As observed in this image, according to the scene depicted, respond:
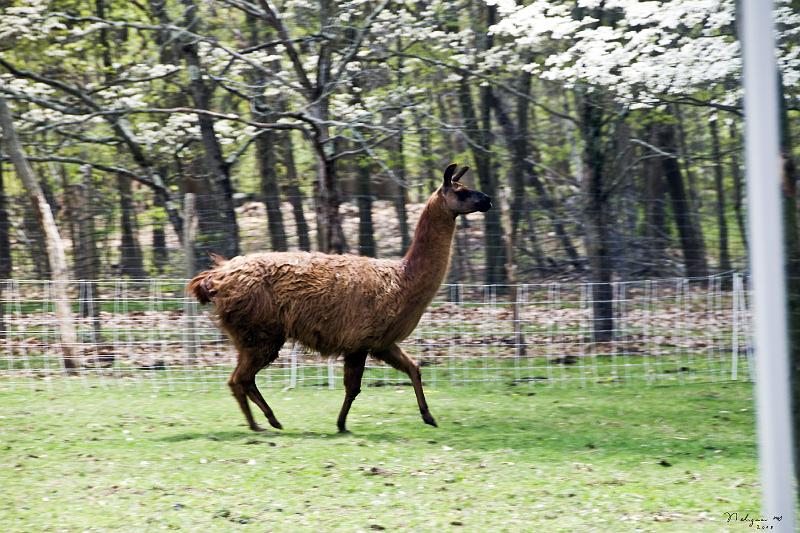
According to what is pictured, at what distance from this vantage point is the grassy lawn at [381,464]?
17.1 feet

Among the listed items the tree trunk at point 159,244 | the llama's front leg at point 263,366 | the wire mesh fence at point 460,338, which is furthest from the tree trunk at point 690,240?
the tree trunk at point 159,244

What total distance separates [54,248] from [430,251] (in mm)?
5312

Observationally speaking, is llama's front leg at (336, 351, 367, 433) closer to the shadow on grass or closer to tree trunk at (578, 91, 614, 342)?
the shadow on grass

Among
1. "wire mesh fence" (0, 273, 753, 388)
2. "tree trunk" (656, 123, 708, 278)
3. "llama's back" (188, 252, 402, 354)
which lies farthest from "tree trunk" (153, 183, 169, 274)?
"tree trunk" (656, 123, 708, 278)

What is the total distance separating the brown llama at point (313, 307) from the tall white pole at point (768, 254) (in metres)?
5.31

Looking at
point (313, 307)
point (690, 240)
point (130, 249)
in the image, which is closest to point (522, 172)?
point (690, 240)

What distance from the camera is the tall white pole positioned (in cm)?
272

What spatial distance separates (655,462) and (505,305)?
477cm

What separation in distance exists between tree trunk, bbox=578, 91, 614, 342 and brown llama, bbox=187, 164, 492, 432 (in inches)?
143

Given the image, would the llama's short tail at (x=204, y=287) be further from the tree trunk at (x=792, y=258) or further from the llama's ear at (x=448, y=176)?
the tree trunk at (x=792, y=258)

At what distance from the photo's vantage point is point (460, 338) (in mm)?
11453

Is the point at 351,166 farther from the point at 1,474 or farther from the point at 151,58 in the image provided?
the point at 1,474

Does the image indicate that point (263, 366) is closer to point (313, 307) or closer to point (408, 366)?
point (313, 307)

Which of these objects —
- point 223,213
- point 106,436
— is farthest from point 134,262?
point 106,436
